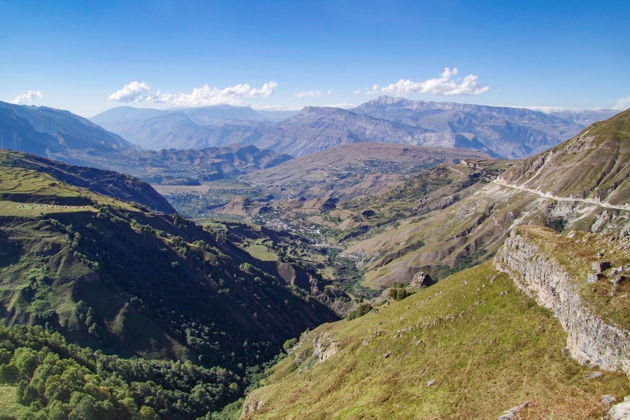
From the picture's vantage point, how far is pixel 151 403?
12638 centimetres

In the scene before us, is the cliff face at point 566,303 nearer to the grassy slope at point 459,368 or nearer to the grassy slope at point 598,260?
the grassy slope at point 598,260

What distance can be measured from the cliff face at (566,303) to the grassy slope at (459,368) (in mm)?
1729

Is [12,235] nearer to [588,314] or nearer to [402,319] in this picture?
[402,319]

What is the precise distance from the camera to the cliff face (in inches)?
1962

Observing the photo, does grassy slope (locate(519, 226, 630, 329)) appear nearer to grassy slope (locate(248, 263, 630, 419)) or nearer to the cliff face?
the cliff face

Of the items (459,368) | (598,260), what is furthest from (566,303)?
(459,368)

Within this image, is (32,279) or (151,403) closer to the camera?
(151,403)

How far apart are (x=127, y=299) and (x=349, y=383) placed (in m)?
136

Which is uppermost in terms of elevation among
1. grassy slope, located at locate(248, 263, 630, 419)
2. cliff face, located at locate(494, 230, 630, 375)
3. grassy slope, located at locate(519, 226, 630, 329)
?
grassy slope, located at locate(519, 226, 630, 329)

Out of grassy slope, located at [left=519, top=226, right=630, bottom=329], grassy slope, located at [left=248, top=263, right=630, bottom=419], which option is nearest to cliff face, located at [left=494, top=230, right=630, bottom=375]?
grassy slope, located at [left=519, top=226, right=630, bottom=329]

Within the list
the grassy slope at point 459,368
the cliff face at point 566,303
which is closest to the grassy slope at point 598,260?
the cliff face at point 566,303

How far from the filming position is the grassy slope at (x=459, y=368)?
168 feet

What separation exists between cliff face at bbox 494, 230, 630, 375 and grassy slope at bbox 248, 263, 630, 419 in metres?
1.73

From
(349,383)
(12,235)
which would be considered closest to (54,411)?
(349,383)
